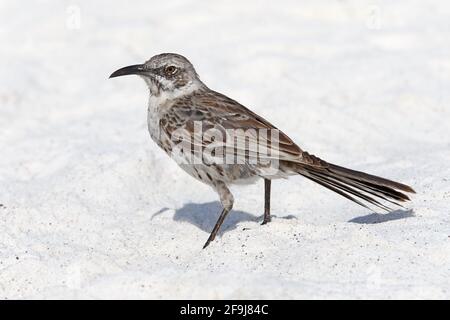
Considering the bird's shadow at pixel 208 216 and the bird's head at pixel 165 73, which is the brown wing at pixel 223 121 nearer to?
the bird's head at pixel 165 73

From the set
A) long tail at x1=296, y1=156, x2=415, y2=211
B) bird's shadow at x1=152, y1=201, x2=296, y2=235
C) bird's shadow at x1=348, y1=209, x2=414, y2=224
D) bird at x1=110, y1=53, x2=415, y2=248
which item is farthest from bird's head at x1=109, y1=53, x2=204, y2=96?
bird's shadow at x1=348, y1=209, x2=414, y2=224

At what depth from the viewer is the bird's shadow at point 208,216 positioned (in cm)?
619

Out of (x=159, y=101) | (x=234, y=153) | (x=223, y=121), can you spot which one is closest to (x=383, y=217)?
(x=234, y=153)

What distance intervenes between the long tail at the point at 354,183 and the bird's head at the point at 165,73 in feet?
4.06

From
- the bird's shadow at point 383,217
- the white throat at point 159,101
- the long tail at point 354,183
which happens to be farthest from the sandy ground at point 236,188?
the white throat at point 159,101

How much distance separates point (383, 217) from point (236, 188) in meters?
1.60

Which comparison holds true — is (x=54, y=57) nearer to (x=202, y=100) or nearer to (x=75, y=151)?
(x=75, y=151)

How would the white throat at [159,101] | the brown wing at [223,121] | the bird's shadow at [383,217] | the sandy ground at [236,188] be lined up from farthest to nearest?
the white throat at [159,101] → the bird's shadow at [383,217] → the brown wing at [223,121] → the sandy ground at [236,188]

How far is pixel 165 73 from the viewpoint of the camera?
6148 millimetres

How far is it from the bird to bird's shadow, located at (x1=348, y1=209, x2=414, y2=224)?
0.27ft

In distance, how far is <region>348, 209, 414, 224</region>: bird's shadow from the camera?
18.6 feet

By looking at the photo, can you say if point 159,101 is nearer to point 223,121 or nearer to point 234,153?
point 223,121
